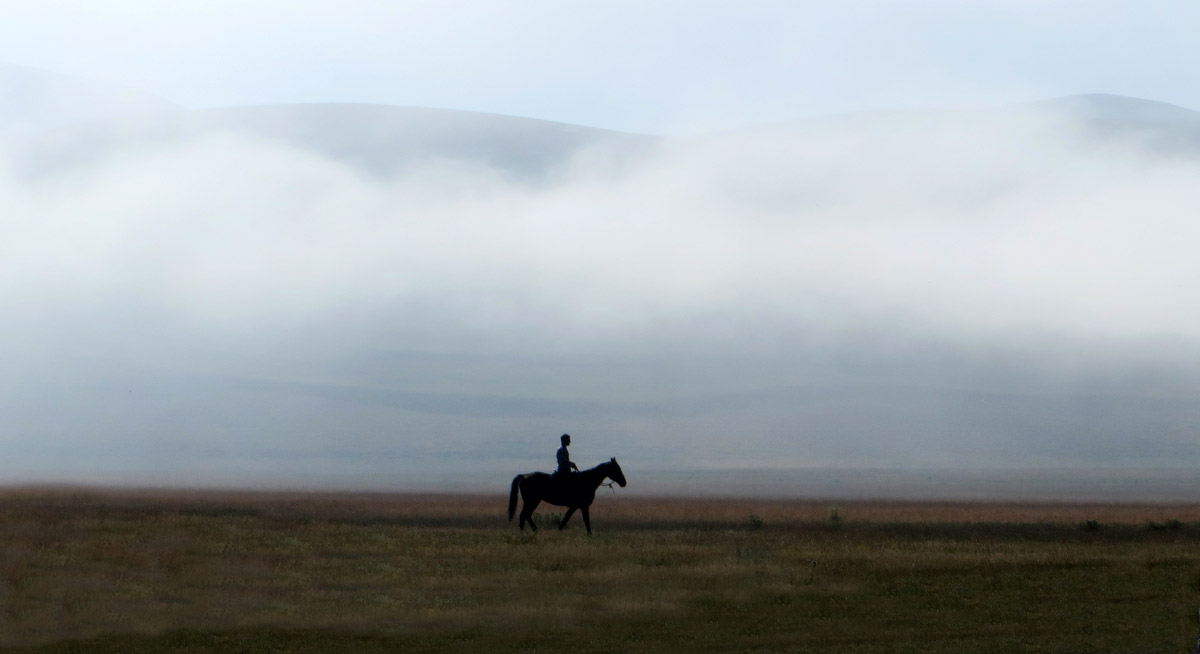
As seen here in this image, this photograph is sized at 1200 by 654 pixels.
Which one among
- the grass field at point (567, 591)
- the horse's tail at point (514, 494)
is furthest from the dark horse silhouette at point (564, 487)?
the grass field at point (567, 591)

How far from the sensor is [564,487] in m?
35.7

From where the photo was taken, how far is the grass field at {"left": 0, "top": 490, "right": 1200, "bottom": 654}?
64.1 feet

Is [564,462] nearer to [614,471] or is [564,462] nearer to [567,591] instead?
[614,471]

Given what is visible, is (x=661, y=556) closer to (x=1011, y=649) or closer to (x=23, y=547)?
(x=1011, y=649)

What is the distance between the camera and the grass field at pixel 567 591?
19.5 metres

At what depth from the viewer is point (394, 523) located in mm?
39469

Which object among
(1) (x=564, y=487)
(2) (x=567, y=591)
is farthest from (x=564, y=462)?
(2) (x=567, y=591)

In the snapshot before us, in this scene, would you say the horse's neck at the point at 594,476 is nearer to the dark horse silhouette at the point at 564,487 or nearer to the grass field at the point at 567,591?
the dark horse silhouette at the point at 564,487

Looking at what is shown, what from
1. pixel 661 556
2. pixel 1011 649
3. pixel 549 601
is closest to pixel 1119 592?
pixel 1011 649

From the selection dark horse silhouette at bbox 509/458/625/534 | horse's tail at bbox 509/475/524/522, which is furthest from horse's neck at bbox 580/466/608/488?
horse's tail at bbox 509/475/524/522

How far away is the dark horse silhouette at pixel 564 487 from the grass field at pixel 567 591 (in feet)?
6.56

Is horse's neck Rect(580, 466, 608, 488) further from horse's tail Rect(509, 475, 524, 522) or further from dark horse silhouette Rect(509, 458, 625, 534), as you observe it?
horse's tail Rect(509, 475, 524, 522)

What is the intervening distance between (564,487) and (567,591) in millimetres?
12463

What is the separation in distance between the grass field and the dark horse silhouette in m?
2.00
